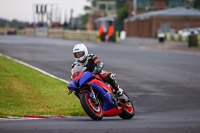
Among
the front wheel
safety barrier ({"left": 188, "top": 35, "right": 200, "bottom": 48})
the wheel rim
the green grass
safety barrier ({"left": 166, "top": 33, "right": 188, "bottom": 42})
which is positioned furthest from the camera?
safety barrier ({"left": 166, "top": 33, "right": 188, "bottom": 42})

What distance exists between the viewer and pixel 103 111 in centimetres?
991

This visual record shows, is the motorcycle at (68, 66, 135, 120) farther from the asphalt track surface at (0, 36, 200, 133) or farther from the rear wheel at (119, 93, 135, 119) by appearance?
the asphalt track surface at (0, 36, 200, 133)

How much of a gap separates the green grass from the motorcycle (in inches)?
58.0

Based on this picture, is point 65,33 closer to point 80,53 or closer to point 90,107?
point 80,53

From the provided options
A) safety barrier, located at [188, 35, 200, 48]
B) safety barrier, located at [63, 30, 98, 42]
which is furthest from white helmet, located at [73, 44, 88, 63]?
safety barrier, located at [63, 30, 98, 42]

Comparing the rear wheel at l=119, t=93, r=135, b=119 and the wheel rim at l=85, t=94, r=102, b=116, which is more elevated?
the wheel rim at l=85, t=94, r=102, b=116

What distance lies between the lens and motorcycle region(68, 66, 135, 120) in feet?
31.0

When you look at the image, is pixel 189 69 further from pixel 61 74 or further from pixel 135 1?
pixel 135 1

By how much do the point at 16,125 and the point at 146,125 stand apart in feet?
6.74

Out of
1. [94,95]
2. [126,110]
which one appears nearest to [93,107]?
[94,95]

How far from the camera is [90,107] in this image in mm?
9391

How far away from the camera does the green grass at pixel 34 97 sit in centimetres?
1134

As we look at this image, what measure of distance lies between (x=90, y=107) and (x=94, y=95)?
29 centimetres

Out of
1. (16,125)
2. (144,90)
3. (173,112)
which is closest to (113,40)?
(144,90)
